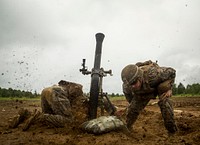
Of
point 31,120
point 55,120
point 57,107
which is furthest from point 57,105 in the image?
point 31,120

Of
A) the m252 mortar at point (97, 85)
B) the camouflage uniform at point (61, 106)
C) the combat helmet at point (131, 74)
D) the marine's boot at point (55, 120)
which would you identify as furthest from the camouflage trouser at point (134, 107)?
the marine's boot at point (55, 120)

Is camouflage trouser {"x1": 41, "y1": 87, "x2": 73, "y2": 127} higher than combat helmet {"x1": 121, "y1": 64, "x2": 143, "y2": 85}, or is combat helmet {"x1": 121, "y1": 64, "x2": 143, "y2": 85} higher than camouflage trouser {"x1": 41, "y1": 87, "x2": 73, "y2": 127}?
combat helmet {"x1": 121, "y1": 64, "x2": 143, "y2": 85}

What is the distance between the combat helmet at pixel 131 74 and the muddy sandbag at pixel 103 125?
97cm

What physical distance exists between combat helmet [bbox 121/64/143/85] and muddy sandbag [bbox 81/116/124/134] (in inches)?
38.1

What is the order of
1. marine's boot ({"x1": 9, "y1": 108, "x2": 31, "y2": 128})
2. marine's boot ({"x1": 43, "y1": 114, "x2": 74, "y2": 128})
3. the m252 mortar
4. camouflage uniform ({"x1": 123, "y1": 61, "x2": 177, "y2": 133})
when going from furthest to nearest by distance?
marine's boot ({"x1": 9, "y1": 108, "x2": 31, "y2": 128}) < the m252 mortar < marine's boot ({"x1": 43, "y1": 114, "x2": 74, "y2": 128}) < camouflage uniform ({"x1": 123, "y1": 61, "x2": 177, "y2": 133})

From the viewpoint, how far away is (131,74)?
564 cm

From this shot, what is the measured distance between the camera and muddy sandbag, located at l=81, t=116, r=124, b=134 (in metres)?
5.46

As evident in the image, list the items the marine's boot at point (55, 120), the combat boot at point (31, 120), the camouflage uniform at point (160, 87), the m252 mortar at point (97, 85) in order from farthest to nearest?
the m252 mortar at point (97, 85) → the combat boot at point (31, 120) → the marine's boot at point (55, 120) → the camouflage uniform at point (160, 87)

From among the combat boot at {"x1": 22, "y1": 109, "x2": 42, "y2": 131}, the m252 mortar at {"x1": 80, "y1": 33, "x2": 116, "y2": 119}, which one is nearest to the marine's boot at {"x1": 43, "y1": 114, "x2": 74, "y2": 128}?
the combat boot at {"x1": 22, "y1": 109, "x2": 42, "y2": 131}

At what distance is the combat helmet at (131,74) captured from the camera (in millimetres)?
5625

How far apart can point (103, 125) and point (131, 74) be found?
1.29 m

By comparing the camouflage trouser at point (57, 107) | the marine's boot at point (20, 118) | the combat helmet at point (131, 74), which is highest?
the combat helmet at point (131, 74)

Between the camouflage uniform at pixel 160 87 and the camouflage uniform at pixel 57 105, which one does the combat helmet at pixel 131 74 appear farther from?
the camouflage uniform at pixel 57 105

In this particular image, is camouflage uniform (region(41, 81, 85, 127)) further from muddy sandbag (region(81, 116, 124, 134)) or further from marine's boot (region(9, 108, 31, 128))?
marine's boot (region(9, 108, 31, 128))
